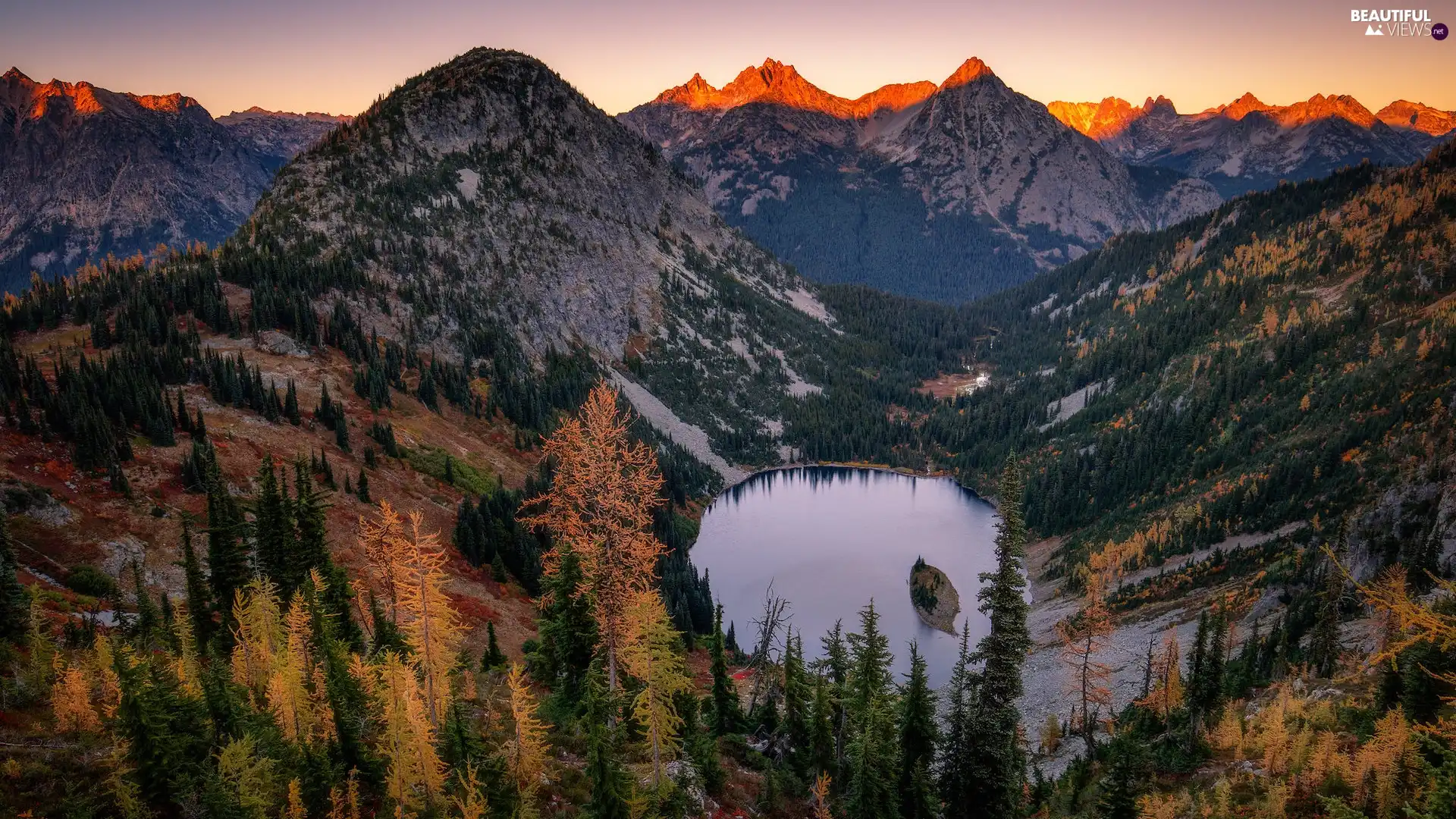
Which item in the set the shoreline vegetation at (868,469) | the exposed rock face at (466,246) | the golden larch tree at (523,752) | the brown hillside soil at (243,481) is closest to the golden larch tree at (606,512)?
the golden larch tree at (523,752)

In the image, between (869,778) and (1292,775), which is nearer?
(1292,775)

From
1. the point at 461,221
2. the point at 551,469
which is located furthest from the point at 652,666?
the point at 461,221

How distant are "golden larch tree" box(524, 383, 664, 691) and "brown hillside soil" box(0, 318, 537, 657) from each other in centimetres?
2953

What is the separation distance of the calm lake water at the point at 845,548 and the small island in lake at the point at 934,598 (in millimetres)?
1216

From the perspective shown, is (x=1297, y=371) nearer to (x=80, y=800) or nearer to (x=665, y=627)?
(x=665, y=627)

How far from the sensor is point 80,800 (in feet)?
64.1

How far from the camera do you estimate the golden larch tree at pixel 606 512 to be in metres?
24.9

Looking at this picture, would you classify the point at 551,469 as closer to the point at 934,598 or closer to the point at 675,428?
the point at 934,598

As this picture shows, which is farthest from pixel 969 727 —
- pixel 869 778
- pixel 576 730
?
pixel 576 730

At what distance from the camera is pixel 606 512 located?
82.4ft

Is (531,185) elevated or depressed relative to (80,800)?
elevated

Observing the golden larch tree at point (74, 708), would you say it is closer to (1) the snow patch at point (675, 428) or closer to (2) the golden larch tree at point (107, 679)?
(2) the golden larch tree at point (107, 679)

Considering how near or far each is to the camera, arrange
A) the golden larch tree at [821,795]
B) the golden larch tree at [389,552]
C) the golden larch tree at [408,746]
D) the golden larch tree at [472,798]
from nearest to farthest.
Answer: the golden larch tree at [472,798], the golden larch tree at [408,746], the golden larch tree at [389,552], the golden larch tree at [821,795]

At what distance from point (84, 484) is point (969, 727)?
64195 mm
